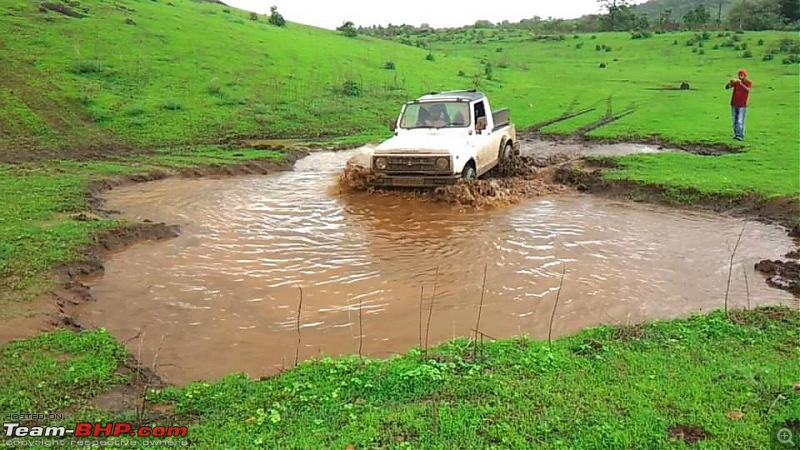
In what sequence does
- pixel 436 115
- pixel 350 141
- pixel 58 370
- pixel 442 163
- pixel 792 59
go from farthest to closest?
pixel 792 59 < pixel 350 141 < pixel 436 115 < pixel 442 163 < pixel 58 370

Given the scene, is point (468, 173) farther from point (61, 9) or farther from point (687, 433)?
point (61, 9)

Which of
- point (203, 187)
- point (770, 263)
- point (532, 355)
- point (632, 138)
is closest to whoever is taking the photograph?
point (532, 355)

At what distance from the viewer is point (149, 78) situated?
22.6 metres

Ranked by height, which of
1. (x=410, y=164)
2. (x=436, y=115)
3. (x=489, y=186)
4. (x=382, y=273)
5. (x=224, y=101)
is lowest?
(x=382, y=273)

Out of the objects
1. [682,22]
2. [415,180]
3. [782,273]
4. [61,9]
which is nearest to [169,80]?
[61,9]

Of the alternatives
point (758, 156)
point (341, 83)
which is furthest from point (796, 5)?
point (758, 156)

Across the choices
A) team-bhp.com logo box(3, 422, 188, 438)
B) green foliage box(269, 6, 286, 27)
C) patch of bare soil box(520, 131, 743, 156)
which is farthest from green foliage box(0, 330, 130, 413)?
green foliage box(269, 6, 286, 27)

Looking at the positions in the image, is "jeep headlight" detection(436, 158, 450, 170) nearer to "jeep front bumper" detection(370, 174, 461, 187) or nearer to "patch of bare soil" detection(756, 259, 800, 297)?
"jeep front bumper" detection(370, 174, 461, 187)

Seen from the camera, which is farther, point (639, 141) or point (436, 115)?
point (639, 141)

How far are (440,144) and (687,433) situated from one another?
8461mm

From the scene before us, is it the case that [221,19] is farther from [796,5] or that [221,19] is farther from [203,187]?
[796,5]

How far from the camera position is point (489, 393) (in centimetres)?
464

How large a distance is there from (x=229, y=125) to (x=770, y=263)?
16.0 m

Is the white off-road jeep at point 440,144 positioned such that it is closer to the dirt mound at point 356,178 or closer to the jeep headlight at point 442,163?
the jeep headlight at point 442,163
